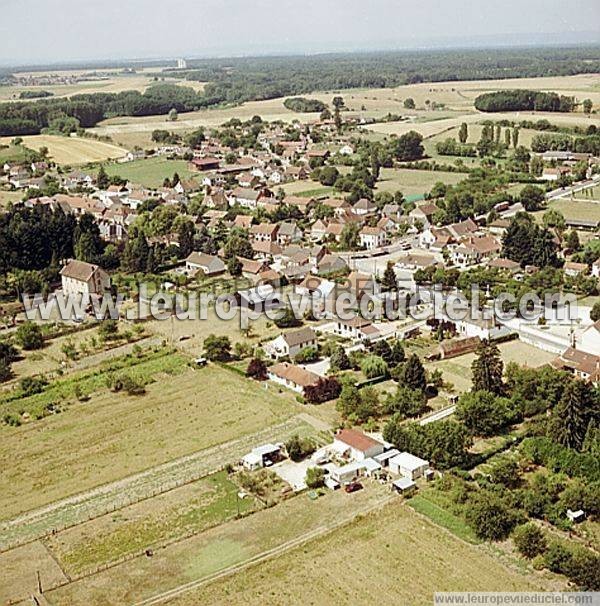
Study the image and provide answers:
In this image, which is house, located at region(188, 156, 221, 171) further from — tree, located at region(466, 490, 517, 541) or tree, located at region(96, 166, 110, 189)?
tree, located at region(466, 490, 517, 541)

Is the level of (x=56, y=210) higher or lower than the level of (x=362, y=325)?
higher

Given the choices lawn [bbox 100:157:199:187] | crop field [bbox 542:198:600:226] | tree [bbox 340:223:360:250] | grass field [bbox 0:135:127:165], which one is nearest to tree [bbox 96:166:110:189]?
lawn [bbox 100:157:199:187]

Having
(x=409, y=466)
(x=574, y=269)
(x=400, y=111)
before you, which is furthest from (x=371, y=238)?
(x=400, y=111)

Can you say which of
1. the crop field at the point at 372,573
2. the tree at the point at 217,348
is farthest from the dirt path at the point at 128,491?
the tree at the point at 217,348

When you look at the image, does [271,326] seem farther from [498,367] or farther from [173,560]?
[173,560]

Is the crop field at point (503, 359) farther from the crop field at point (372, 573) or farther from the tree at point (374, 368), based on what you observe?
the crop field at point (372, 573)

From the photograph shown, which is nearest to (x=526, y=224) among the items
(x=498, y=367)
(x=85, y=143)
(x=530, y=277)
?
(x=530, y=277)

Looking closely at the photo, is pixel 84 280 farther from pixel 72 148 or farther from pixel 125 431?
pixel 72 148
